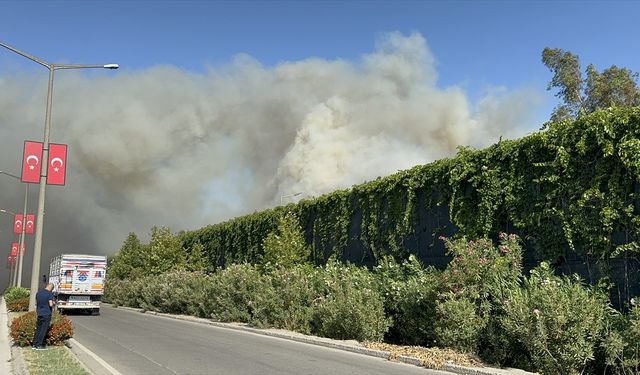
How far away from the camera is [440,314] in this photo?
43.1ft

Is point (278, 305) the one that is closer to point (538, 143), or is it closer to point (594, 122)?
point (538, 143)

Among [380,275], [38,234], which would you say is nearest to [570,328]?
[380,275]

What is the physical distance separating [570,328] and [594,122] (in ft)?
17.2

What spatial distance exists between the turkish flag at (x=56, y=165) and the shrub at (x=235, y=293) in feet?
29.7

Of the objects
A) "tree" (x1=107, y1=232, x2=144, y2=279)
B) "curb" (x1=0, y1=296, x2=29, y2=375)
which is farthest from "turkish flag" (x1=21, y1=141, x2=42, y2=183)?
"tree" (x1=107, y1=232, x2=144, y2=279)

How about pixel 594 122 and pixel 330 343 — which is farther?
pixel 330 343

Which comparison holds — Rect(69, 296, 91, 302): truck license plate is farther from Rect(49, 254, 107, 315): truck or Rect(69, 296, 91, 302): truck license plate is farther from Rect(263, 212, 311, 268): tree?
Rect(263, 212, 311, 268): tree

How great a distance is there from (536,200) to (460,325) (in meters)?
4.17

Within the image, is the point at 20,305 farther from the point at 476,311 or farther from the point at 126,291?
the point at 476,311

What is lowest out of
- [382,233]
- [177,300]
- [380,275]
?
[177,300]

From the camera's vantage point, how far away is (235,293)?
82.1 ft

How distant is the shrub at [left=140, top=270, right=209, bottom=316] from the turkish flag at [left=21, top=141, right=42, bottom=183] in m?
12.9

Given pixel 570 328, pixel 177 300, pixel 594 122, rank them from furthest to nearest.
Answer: pixel 177 300
pixel 594 122
pixel 570 328

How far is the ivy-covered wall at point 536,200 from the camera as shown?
12.2 metres
